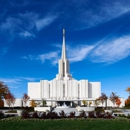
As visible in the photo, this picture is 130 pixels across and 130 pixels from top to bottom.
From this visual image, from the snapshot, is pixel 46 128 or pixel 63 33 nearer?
pixel 46 128

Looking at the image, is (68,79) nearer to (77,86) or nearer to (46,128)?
(77,86)

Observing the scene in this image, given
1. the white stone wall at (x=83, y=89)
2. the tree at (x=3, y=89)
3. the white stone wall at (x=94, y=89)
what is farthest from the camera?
the white stone wall at (x=94, y=89)

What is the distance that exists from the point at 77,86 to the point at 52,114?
5257 cm

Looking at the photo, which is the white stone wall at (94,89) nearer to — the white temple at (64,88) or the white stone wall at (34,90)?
the white temple at (64,88)

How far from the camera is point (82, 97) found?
68375 mm

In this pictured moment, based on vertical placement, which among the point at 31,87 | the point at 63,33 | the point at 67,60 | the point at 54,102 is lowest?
the point at 54,102

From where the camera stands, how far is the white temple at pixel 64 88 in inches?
2699

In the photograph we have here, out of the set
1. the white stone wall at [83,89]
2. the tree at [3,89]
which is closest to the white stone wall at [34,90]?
the white stone wall at [83,89]

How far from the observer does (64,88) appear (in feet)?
228

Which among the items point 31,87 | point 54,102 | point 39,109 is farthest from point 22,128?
point 31,87

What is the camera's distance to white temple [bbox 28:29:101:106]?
68562 mm

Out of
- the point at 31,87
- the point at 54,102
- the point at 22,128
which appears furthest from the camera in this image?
the point at 31,87

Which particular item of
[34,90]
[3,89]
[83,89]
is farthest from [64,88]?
[3,89]

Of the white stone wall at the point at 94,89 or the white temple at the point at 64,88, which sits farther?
the white stone wall at the point at 94,89
